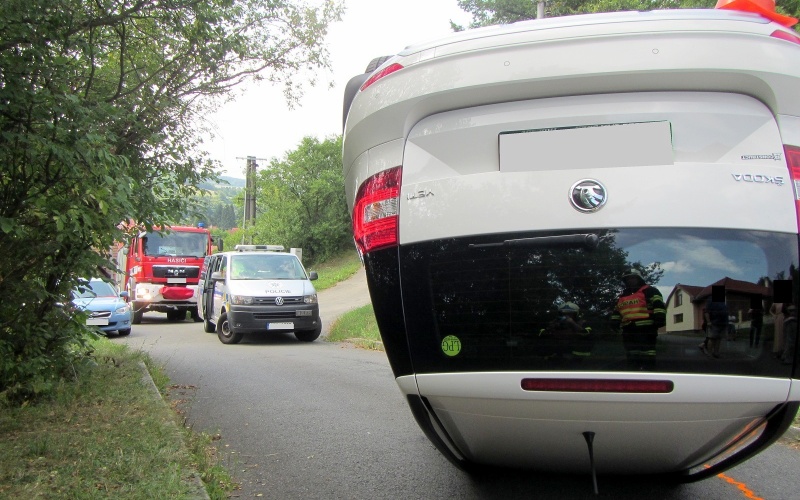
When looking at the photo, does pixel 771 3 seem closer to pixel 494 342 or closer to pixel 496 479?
pixel 494 342

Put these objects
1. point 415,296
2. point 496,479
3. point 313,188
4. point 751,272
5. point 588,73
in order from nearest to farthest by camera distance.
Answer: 1. point 751,272
2. point 588,73
3. point 415,296
4. point 496,479
5. point 313,188

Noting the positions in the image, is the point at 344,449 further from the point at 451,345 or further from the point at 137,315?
the point at 137,315

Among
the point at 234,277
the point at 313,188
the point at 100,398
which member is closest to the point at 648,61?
the point at 100,398

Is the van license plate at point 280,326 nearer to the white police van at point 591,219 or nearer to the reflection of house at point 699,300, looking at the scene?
the white police van at point 591,219

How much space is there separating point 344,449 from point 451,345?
8.85 ft

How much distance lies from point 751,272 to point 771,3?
1227 mm

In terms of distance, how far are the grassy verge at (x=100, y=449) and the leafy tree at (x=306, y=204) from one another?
32493mm

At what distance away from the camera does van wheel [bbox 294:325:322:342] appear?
13836 mm

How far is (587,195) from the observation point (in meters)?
2.53

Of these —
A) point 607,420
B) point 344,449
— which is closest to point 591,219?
point 607,420

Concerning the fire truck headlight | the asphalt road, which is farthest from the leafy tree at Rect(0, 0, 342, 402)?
the fire truck headlight

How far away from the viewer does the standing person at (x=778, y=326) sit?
2.38 meters

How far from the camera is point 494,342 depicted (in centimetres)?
265

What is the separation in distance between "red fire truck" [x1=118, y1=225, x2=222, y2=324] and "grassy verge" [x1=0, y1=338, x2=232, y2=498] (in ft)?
52.2
